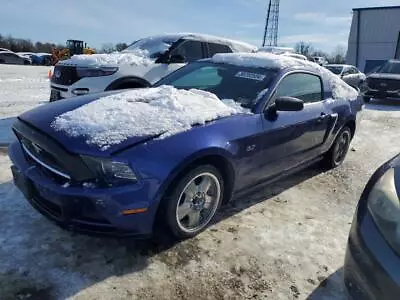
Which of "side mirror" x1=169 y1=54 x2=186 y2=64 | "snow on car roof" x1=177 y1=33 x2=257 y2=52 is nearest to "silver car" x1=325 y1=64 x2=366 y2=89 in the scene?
"snow on car roof" x1=177 y1=33 x2=257 y2=52

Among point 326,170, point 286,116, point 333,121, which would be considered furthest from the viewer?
point 326,170

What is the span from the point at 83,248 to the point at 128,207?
0.69 metres

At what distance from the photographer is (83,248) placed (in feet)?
9.73

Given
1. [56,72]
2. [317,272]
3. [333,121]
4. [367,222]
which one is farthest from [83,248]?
[56,72]

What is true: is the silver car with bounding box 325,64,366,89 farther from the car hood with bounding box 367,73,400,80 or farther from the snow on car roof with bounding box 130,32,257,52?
the snow on car roof with bounding box 130,32,257,52

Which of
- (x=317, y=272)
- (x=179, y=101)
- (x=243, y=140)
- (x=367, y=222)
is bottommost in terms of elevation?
(x=317, y=272)

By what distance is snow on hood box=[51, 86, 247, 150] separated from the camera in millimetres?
2709

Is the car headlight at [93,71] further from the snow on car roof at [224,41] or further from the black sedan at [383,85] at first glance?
the black sedan at [383,85]

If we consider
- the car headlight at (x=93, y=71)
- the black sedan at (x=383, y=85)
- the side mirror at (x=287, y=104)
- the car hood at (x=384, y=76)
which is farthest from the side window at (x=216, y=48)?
the car hood at (x=384, y=76)

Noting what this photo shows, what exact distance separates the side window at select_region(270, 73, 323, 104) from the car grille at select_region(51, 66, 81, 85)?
3.87 meters

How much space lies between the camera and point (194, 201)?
3.12m

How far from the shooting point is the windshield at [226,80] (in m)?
3.74

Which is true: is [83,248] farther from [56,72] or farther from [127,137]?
[56,72]

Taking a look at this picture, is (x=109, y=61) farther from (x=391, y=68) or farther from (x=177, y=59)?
(x=391, y=68)
